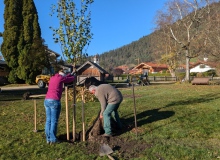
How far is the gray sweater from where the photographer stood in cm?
668

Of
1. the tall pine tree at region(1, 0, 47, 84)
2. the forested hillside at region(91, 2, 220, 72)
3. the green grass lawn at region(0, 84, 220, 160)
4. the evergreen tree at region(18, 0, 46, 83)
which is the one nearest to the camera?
the green grass lawn at region(0, 84, 220, 160)

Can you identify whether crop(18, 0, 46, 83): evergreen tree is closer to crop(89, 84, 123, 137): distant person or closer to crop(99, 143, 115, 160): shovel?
crop(89, 84, 123, 137): distant person

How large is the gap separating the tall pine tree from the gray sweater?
2882 cm

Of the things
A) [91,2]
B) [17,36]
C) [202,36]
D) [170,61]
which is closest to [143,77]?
[202,36]

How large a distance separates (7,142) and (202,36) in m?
29.0

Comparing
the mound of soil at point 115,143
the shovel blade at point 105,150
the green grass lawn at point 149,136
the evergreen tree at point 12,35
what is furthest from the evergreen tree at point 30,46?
the shovel blade at point 105,150

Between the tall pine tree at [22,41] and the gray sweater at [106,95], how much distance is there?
28.8 m

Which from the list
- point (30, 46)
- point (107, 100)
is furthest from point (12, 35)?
point (107, 100)

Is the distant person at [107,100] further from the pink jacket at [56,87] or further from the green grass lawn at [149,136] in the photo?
the pink jacket at [56,87]

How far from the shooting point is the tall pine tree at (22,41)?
34500mm

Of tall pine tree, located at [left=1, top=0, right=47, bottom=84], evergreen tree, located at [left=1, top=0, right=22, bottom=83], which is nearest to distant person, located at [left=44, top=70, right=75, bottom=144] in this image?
tall pine tree, located at [left=1, top=0, right=47, bottom=84]

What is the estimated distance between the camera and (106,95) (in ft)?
22.1

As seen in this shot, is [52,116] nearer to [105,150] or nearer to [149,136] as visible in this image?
[105,150]

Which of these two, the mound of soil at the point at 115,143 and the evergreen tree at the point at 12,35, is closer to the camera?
the mound of soil at the point at 115,143
